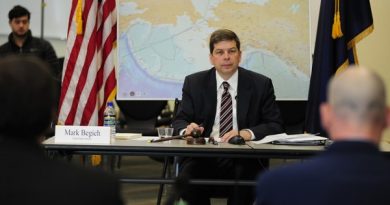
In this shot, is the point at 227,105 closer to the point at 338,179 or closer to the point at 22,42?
the point at 338,179

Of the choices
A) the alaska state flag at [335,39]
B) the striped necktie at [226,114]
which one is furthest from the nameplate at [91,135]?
the alaska state flag at [335,39]

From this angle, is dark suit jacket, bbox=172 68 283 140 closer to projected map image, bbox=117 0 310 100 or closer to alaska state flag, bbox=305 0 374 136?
alaska state flag, bbox=305 0 374 136

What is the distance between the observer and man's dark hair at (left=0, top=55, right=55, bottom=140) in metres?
1.33

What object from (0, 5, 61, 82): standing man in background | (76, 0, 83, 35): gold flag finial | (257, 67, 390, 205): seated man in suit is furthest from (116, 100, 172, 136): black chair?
(257, 67, 390, 205): seated man in suit

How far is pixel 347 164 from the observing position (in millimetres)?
1442

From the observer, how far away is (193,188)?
3.86m

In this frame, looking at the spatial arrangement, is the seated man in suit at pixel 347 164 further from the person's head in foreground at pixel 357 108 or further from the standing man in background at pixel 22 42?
the standing man in background at pixel 22 42

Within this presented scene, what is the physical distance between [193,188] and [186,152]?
1.74 ft

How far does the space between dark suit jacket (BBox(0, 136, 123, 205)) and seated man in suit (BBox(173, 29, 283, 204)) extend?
2.61 meters

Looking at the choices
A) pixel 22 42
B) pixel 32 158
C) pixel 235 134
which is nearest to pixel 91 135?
pixel 235 134

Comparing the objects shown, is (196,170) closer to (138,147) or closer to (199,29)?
(138,147)

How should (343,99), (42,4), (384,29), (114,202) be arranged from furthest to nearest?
(42,4), (384,29), (343,99), (114,202)

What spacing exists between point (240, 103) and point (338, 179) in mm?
2758

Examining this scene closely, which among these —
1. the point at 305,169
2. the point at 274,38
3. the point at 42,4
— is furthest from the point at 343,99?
the point at 42,4
